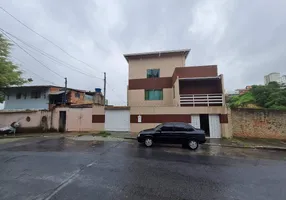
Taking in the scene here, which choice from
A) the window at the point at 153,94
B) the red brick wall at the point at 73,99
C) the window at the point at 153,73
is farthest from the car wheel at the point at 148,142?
the red brick wall at the point at 73,99

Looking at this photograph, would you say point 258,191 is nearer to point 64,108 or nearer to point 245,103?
point 64,108

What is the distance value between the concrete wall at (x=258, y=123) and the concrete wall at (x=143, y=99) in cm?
689

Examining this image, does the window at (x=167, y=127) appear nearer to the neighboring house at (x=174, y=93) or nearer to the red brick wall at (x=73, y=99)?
the neighboring house at (x=174, y=93)

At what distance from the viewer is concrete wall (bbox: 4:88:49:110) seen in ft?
76.6

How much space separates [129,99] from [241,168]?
14.5m

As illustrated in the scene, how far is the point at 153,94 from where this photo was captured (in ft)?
62.3

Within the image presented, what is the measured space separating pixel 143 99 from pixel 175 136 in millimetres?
9601

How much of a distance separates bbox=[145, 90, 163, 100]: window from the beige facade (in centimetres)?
216

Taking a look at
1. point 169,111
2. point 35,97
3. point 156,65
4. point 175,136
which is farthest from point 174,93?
point 35,97

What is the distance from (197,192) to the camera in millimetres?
4188

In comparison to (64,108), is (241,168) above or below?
below

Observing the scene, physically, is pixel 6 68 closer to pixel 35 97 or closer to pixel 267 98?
pixel 35 97

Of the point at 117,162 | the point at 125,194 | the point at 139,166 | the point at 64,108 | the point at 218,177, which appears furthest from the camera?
the point at 64,108

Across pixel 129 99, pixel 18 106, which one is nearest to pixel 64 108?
pixel 129 99
